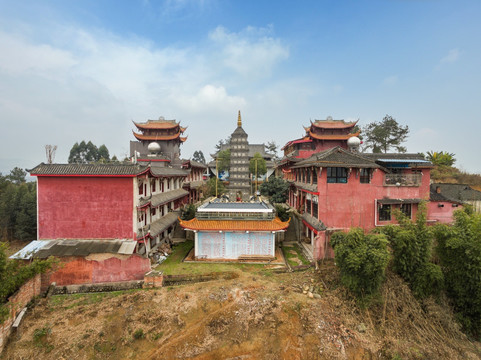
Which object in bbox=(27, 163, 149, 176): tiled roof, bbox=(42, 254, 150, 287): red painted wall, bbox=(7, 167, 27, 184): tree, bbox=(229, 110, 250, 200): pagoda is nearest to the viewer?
bbox=(42, 254, 150, 287): red painted wall

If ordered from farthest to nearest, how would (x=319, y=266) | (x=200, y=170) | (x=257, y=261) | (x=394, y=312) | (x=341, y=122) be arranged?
(x=200, y=170) < (x=341, y=122) < (x=257, y=261) < (x=319, y=266) < (x=394, y=312)

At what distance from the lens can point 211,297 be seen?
40.4ft

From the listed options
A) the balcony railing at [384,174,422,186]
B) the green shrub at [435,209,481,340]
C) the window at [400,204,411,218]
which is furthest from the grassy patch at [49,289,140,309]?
the window at [400,204,411,218]

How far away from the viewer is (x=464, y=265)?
12117mm

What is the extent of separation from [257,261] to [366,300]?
7072mm

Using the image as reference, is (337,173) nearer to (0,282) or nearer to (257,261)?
(257,261)

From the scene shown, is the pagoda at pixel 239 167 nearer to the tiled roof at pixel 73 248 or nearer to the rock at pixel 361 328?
the tiled roof at pixel 73 248

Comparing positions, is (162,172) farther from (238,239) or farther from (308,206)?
(308,206)

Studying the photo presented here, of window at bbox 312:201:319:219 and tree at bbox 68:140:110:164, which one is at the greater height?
tree at bbox 68:140:110:164

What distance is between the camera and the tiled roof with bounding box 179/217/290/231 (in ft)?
54.7

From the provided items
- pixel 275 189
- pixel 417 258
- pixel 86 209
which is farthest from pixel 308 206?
pixel 86 209

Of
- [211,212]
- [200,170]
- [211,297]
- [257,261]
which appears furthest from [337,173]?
[200,170]

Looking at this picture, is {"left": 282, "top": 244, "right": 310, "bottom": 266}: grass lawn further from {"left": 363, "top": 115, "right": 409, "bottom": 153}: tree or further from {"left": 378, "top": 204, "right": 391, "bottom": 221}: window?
{"left": 363, "top": 115, "right": 409, "bottom": 153}: tree

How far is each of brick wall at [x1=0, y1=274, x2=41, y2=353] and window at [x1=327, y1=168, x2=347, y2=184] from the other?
62.6ft
